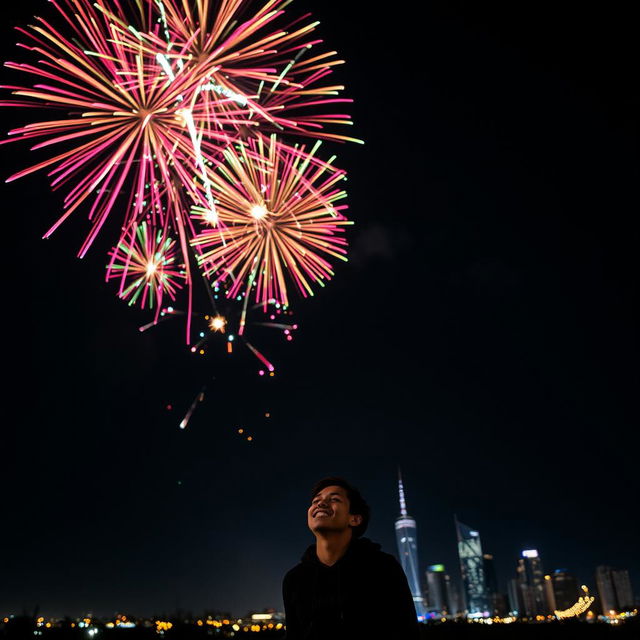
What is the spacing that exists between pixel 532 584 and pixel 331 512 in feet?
639

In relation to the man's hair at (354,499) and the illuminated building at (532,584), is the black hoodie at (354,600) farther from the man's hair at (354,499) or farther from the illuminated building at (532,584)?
the illuminated building at (532,584)

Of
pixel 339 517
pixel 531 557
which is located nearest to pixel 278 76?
pixel 339 517

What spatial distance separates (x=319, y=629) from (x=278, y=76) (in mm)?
9323

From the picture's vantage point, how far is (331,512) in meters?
3.29

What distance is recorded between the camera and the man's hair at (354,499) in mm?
3434

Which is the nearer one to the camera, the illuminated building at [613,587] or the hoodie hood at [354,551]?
the hoodie hood at [354,551]

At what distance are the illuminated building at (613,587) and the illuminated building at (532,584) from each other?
15.8 m

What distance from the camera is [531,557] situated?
181250 mm

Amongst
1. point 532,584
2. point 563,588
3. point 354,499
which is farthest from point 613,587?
point 354,499

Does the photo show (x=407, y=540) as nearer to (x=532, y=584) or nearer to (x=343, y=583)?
(x=532, y=584)

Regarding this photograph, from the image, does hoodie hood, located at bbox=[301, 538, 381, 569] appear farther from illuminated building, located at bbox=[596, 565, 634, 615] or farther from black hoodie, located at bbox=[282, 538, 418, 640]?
illuminated building, located at bbox=[596, 565, 634, 615]

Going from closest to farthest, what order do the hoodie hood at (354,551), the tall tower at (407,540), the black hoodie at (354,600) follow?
the black hoodie at (354,600), the hoodie hood at (354,551), the tall tower at (407,540)

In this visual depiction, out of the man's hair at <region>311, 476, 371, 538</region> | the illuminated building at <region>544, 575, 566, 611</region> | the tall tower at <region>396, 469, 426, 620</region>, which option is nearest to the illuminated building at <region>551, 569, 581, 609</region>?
the illuminated building at <region>544, 575, 566, 611</region>

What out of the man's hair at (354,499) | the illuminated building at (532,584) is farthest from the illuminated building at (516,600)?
the man's hair at (354,499)
